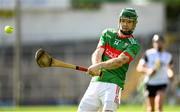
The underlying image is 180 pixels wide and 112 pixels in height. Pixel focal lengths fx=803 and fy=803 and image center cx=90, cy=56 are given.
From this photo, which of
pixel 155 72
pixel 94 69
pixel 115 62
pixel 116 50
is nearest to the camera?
pixel 94 69

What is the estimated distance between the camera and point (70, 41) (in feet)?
150

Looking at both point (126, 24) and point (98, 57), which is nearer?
point (126, 24)

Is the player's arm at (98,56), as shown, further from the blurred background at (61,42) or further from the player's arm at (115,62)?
the blurred background at (61,42)

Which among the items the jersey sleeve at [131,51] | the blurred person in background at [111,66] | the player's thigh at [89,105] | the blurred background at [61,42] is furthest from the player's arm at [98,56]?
the blurred background at [61,42]

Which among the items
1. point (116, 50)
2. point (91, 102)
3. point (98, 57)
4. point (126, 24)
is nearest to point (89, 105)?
point (91, 102)

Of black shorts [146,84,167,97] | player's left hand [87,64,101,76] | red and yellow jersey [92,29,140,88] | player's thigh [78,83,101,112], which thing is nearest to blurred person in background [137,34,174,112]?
black shorts [146,84,167,97]

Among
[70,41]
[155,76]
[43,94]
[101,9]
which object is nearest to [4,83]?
[43,94]

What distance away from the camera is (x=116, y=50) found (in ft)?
40.3

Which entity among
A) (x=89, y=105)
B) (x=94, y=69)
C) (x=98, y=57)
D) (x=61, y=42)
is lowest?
(x=61, y=42)

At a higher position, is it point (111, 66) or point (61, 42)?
point (111, 66)

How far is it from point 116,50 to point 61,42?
3297 cm

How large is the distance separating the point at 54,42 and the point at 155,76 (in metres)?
25.9

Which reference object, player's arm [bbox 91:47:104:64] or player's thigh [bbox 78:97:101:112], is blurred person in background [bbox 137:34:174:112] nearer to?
player's arm [bbox 91:47:104:64]

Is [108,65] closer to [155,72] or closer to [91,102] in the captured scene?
[91,102]
